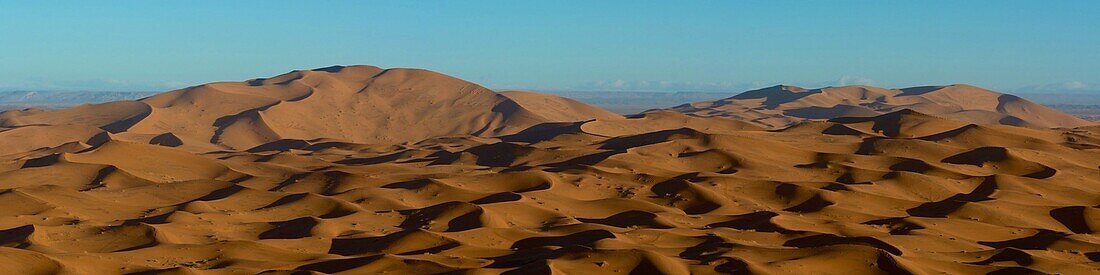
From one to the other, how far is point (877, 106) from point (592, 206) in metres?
85.2

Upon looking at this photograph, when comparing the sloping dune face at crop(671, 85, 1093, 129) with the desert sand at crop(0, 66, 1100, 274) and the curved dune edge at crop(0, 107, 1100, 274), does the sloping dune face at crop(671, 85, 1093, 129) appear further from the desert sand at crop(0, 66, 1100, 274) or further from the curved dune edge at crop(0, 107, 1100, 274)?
the curved dune edge at crop(0, 107, 1100, 274)

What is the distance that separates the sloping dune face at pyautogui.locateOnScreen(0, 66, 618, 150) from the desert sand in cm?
1251

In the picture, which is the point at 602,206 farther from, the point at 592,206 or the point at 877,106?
the point at 877,106

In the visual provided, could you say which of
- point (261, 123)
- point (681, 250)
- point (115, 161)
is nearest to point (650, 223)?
point (681, 250)

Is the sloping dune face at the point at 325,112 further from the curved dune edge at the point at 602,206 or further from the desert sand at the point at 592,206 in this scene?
the curved dune edge at the point at 602,206

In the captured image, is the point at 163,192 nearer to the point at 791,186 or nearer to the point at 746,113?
the point at 791,186

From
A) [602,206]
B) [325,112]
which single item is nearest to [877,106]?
[325,112]

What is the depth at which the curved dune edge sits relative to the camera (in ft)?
66.6

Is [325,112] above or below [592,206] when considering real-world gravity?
below

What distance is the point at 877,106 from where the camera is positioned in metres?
111

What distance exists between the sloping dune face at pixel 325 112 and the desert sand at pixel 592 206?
12512 mm

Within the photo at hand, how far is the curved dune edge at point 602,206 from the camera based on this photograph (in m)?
20.3

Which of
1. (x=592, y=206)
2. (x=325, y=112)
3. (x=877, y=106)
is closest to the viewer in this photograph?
(x=592, y=206)

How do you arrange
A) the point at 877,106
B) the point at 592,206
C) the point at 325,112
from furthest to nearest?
the point at 877,106 → the point at 325,112 → the point at 592,206
